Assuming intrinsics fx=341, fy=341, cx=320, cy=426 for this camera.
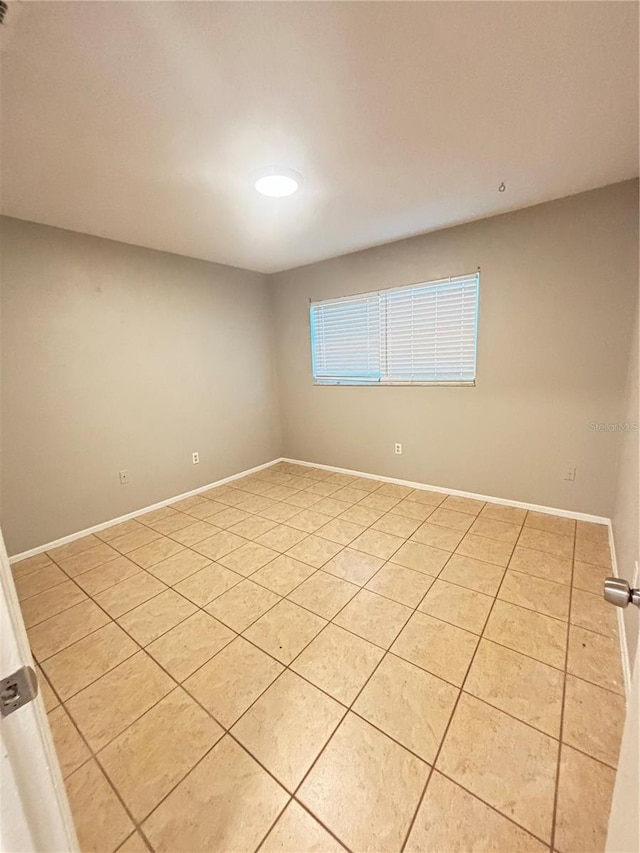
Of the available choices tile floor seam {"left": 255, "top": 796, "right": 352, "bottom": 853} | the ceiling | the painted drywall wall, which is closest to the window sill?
the painted drywall wall

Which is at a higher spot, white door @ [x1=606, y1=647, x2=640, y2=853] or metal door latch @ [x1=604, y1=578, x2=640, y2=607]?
metal door latch @ [x1=604, y1=578, x2=640, y2=607]

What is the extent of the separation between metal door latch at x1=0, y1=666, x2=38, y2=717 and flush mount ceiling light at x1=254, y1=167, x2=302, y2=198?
2238mm

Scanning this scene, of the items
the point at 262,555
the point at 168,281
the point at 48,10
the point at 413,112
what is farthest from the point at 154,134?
the point at 262,555

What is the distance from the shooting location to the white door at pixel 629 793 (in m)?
0.52

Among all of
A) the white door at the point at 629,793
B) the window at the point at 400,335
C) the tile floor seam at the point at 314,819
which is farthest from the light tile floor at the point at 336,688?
the window at the point at 400,335

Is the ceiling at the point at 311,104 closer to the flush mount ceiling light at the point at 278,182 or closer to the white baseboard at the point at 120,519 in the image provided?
the flush mount ceiling light at the point at 278,182

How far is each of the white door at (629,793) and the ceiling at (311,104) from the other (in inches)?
73.9

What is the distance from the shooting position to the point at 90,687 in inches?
59.2

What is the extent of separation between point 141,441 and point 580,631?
3.40m

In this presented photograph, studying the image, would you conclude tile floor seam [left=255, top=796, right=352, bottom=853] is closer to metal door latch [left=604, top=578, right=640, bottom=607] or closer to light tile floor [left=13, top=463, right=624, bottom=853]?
light tile floor [left=13, top=463, right=624, bottom=853]

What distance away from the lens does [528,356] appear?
2.70m

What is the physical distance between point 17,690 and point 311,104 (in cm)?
201

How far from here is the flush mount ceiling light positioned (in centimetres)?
190

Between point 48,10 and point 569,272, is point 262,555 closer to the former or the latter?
point 48,10
